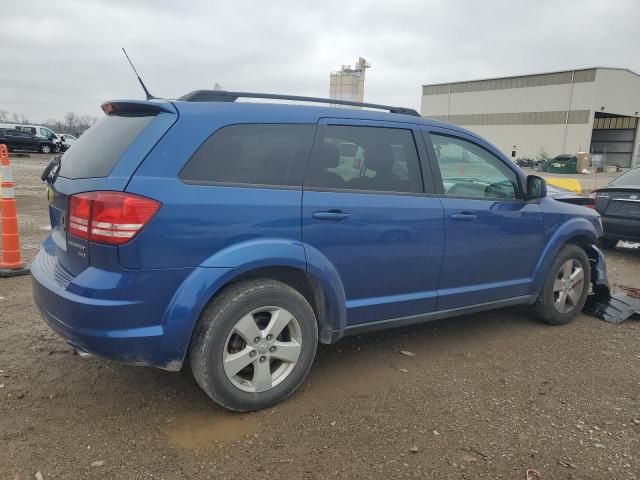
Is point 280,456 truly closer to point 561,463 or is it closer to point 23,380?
point 561,463

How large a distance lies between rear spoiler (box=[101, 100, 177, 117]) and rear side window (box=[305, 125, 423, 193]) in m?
0.93

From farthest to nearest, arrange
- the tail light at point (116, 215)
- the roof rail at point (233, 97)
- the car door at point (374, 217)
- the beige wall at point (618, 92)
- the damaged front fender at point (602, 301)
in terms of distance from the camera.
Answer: the beige wall at point (618, 92) < the damaged front fender at point (602, 301) < the car door at point (374, 217) < the roof rail at point (233, 97) < the tail light at point (116, 215)

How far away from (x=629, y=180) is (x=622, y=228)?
956 millimetres

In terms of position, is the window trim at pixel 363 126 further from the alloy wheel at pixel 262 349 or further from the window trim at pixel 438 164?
the alloy wheel at pixel 262 349

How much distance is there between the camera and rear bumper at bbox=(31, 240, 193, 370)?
2.63 meters

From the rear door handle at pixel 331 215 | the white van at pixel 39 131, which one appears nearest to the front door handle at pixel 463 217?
the rear door handle at pixel 331 215

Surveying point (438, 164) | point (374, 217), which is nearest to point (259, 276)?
point (374, 217)

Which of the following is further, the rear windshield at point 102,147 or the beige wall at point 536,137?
the beige wall at point 536,137

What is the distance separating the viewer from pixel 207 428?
2.92 metres

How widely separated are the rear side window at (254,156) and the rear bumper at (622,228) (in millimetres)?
6554

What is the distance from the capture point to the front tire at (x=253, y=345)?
113 inches

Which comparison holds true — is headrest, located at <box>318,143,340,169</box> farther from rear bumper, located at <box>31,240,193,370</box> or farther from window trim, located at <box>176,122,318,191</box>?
rear bumper, located at <box>31,240,193,370</box>

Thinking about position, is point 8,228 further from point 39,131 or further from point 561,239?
point 39,131

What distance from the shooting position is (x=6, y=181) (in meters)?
5.56
